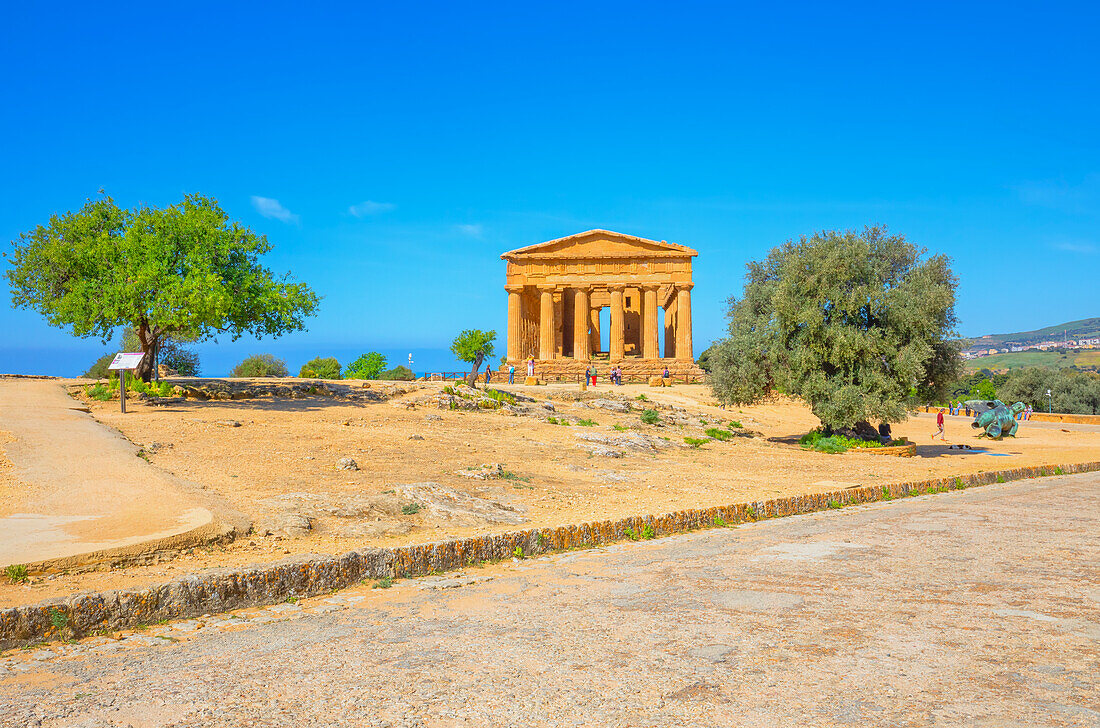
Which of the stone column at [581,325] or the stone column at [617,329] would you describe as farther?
the stone column at [581,325]

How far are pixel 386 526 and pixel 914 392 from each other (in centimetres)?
1950

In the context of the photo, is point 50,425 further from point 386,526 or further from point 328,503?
point 386,526

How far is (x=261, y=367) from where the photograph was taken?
165 feet

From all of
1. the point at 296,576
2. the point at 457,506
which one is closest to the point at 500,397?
the point at 457,506

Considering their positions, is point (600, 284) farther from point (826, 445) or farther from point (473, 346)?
point (826, 445)

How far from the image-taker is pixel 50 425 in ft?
46.6

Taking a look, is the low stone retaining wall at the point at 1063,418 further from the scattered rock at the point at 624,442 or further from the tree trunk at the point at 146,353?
the tree trunk at the point at 146,353

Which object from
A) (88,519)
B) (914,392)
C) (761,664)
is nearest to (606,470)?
(88,519)

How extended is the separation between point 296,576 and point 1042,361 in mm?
150786

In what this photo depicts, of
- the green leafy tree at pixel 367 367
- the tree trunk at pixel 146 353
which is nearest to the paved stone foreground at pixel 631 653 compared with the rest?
the tree trunk at pixel 146 353

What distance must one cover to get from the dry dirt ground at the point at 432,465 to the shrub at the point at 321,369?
24958mm

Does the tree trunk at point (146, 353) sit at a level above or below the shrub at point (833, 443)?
above

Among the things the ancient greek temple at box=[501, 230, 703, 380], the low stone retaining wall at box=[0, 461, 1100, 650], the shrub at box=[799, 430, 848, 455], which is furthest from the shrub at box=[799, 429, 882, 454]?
the ancient greek temple at box=[501, 230, 703, 380]

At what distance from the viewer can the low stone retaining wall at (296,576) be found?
5.39 m
